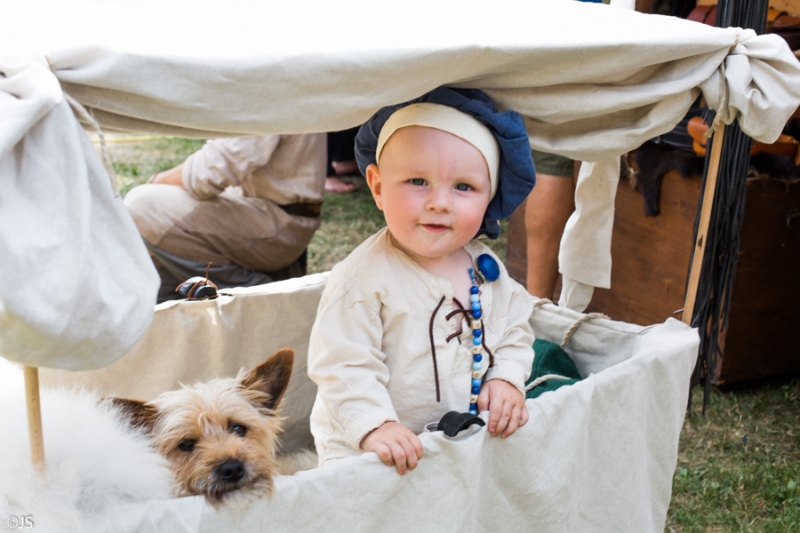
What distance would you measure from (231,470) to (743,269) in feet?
6.82

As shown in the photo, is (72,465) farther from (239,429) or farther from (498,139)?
(498,139)

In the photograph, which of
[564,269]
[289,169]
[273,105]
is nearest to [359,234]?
[289,169]

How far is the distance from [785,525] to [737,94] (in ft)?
4.13

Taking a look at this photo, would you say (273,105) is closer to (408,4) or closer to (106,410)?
(408,4)

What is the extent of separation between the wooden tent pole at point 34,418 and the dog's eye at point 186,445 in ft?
1.17

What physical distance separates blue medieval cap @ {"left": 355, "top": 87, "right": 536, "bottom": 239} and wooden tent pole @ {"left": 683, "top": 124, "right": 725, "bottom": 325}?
0.42m

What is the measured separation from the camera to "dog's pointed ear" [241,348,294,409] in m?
1.54

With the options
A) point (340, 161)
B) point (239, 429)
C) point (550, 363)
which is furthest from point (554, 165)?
point (340, 161)

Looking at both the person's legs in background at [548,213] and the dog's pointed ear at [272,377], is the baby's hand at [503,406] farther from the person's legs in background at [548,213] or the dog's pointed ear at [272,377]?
the person's legs in background at [548,213]

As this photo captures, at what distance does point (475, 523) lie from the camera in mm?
1378

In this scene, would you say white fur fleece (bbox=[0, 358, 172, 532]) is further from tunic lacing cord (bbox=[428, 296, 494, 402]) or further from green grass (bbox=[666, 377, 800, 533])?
green grass (bbox=[666, 377, 800, 533])

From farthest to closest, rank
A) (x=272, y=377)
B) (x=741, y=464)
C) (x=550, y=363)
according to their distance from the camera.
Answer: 1. (x=741, y=464)
2. (x=550, y=363)
3. (x=272, y=377)

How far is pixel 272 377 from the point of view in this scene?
1.56 m

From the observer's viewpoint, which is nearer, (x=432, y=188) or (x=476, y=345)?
(x=432, y=188)
